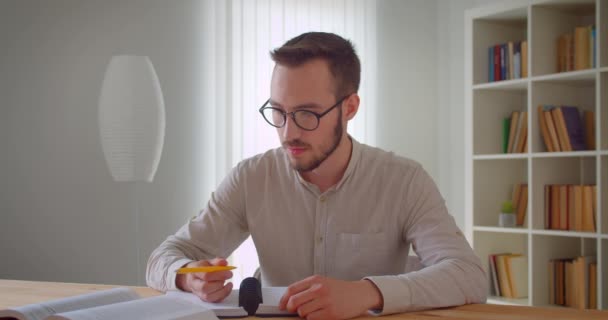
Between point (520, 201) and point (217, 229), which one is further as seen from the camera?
point (520, 201)

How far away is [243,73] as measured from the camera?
418cm

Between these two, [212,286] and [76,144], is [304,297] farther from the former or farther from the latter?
[76,144]

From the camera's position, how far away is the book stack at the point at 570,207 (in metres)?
3.48

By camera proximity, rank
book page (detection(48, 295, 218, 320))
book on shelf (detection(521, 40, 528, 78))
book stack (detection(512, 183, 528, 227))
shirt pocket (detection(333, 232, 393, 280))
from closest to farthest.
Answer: book page (detection(48, 295, 218, 320))
shirt pocket (detection(333, 232, 393, 280))
book on shelf (detection(521, 40, 528, 78))
book stack (detection(512, 183, 528, 227))

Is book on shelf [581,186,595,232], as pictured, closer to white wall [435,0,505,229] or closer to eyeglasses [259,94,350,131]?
white wall [435,0,505,229]

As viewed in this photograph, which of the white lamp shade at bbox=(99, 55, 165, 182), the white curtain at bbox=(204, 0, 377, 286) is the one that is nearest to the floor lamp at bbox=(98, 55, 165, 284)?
the white lamp shade at bbox=(99, 55, 165, 182)

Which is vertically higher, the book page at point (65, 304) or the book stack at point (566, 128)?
the book stack at point (566, 128)

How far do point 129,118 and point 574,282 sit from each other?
235cm

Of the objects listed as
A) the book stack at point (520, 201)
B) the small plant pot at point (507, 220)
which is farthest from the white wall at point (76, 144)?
the book stack at point (520, 201)

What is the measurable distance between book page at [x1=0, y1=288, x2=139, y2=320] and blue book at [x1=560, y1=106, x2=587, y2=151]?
2815 millimetres

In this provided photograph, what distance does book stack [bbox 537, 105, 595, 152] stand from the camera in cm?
359

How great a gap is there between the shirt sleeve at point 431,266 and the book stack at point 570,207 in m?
1.93

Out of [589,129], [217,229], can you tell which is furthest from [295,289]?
[589,129]

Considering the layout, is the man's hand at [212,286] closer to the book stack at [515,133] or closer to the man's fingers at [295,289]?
the man's fingers at [295,289]
